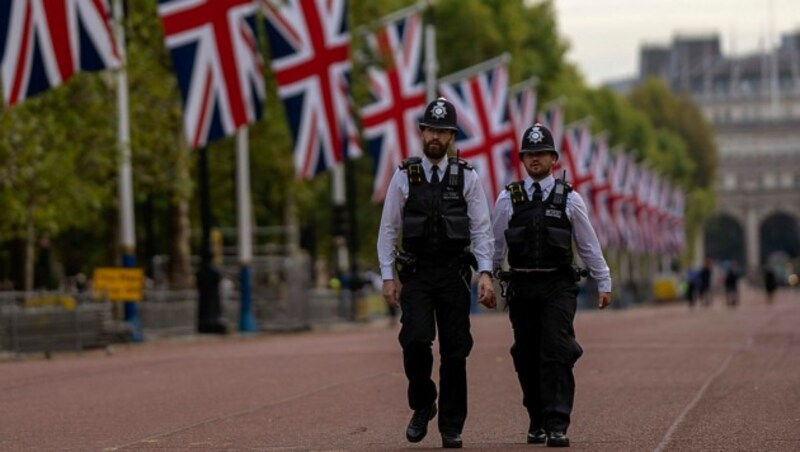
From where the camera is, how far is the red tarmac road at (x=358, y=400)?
13.5m

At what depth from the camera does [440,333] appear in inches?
499

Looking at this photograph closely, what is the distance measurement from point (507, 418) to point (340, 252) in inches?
1453

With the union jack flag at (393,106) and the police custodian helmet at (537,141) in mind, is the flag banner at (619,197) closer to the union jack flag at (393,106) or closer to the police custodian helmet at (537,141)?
the union jack flag at (393,106)

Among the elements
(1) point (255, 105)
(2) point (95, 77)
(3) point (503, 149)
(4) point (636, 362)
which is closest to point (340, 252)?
(3) point (503, 149)

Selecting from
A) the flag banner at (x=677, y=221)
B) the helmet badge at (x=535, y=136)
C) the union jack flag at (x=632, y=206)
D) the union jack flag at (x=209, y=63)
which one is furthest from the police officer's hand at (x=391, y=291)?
the flag banner at (x=677, y=221)

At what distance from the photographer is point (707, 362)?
2286 cm

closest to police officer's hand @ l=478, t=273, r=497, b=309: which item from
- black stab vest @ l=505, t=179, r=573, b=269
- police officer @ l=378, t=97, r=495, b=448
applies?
police officer @ l=378, t=97, r=495, b=448

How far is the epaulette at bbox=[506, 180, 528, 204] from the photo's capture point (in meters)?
12.6

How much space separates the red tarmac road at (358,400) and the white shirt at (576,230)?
3.34 ft

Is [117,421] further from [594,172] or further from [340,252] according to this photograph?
[594,172]

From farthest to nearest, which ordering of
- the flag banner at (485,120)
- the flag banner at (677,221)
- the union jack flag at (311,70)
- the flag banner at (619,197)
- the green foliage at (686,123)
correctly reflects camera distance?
the green foliage at (686,123)
the flag banner at (677,221)
the flag banner at (619,197)
the flag banner at (485,120)
the union jack flag at (311,70)

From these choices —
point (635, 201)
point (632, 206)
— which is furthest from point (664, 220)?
point (632, 206)

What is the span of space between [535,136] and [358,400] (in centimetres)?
535

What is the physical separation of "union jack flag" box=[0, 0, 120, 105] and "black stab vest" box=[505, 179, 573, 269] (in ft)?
52.2
